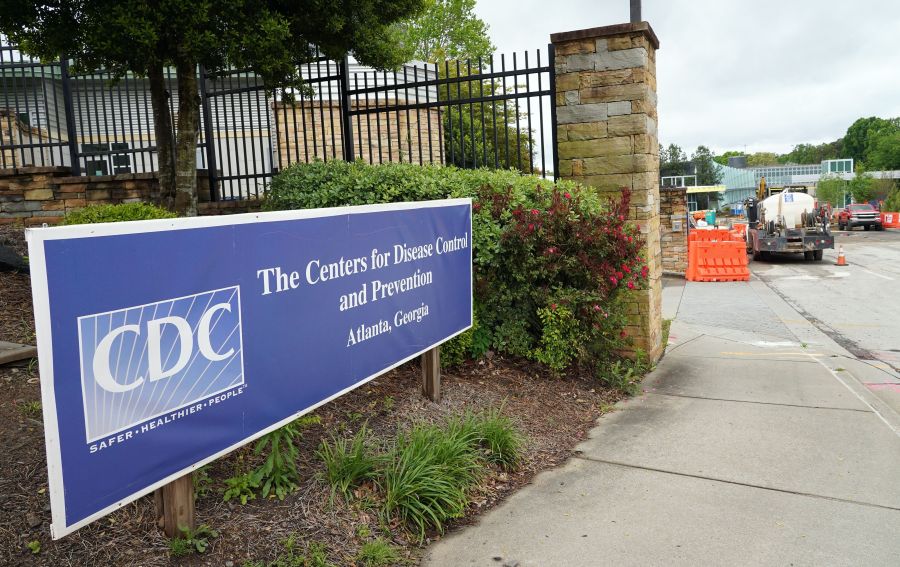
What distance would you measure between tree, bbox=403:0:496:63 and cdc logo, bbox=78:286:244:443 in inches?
1267

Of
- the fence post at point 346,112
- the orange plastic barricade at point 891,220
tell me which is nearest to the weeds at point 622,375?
the fence post at point 346,112

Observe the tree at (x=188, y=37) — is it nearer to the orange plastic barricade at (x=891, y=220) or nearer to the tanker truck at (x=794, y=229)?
the tanker truck at (x=794, y=229)

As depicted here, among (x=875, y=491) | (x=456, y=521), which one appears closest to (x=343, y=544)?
(x=456, y=521)

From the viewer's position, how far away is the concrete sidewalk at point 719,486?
3.68 metres

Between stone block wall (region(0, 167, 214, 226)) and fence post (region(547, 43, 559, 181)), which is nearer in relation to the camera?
fence post (region(547, 43, 559, 181))

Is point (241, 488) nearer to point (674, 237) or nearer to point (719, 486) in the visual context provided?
point (719, 486)

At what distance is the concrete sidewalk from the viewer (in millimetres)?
3676

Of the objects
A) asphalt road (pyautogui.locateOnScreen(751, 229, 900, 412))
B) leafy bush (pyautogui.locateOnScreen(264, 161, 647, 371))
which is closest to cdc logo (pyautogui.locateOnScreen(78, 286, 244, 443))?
leafy bush (pyautogui.locateOnScreen(264, 161, 647, 371))

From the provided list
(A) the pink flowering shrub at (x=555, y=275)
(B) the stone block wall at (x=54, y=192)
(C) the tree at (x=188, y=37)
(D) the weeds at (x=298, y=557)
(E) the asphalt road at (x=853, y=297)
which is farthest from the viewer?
(E) the asphalt road at (x=853, y=297)

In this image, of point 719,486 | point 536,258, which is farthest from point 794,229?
point 719,486

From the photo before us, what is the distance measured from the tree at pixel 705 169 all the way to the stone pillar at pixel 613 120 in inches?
4003

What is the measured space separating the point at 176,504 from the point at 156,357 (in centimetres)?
81

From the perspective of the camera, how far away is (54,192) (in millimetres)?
9539

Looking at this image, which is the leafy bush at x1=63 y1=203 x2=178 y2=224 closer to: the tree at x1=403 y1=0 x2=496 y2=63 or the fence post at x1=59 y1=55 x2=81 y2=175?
the fence post at x1=59 y1=55 x2=81 y2=175
